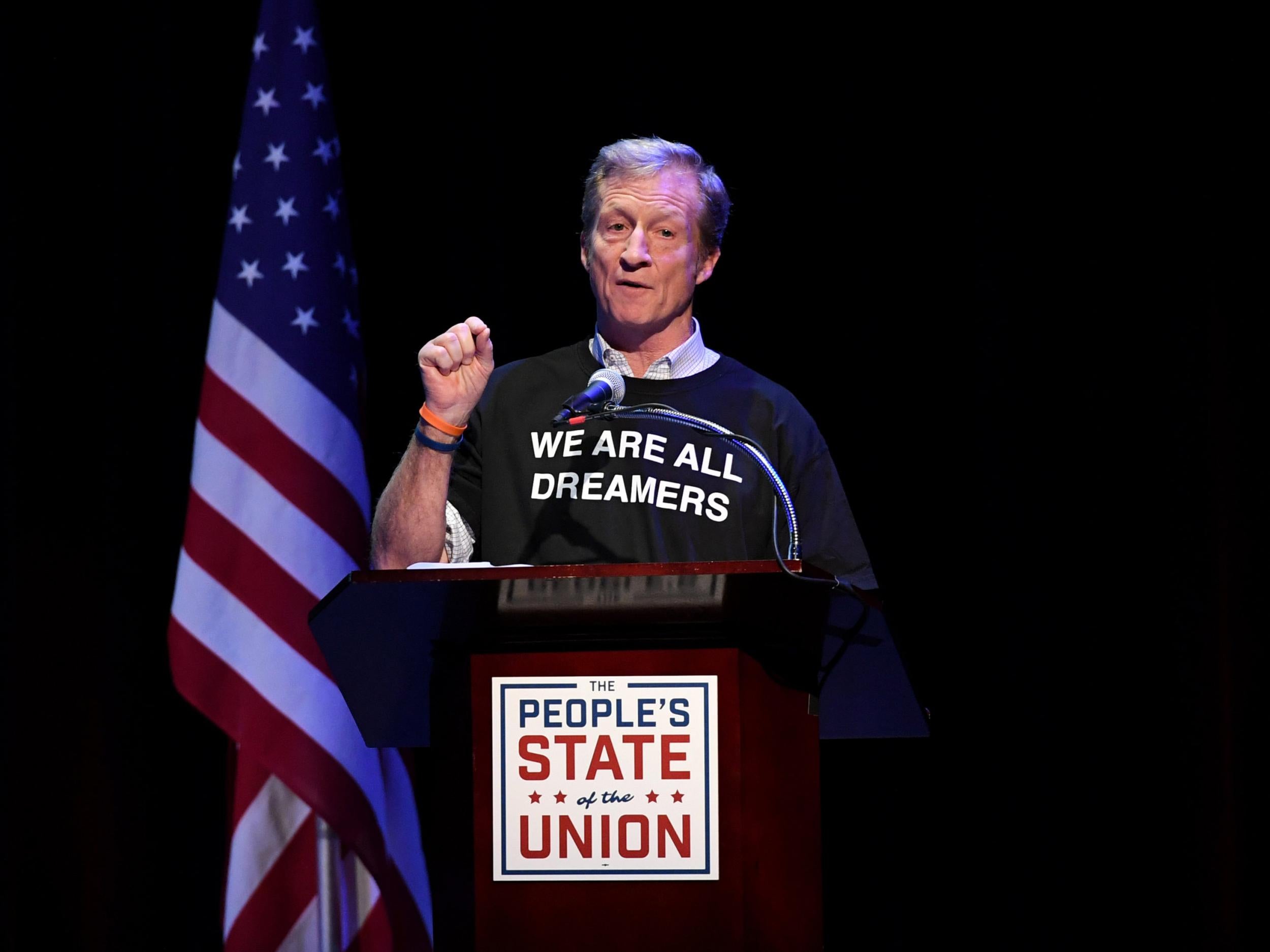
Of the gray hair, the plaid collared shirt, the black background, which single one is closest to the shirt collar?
the plaid collared shirt

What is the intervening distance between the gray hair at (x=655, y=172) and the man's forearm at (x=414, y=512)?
0.59m

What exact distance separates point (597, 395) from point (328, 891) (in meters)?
1.59

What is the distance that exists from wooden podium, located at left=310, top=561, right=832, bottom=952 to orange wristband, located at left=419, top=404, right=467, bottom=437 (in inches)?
16.3

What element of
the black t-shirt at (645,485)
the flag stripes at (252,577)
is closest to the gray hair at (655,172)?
the black t-shirt at (645,485)

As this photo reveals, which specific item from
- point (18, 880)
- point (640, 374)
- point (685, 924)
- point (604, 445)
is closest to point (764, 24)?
point (640, 374)

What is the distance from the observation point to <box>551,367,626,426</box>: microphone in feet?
4.75

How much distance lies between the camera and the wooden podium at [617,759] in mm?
1293

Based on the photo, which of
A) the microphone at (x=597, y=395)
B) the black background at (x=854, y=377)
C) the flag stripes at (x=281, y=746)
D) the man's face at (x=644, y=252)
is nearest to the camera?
the microphone at (x=597, y=395)

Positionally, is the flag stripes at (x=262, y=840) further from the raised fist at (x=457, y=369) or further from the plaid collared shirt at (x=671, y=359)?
the raised fist at (x=457, y=369)

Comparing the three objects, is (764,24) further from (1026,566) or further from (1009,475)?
(1026,566)

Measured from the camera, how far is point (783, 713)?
1.38 m

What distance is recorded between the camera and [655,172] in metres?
2.17

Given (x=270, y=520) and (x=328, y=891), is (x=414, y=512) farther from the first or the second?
(x=328, y=891)

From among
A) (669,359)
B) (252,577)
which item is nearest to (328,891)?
(252,577)
